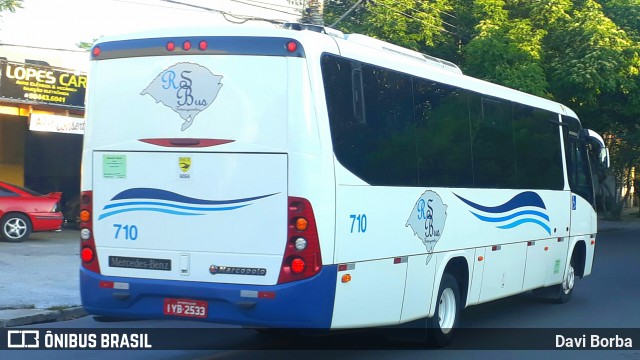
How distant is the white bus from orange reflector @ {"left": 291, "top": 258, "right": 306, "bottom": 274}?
0.01m

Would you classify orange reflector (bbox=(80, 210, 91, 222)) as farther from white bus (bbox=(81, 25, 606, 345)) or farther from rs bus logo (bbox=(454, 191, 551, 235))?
rs bus logo (bbox=(454, 191, 551, 235))

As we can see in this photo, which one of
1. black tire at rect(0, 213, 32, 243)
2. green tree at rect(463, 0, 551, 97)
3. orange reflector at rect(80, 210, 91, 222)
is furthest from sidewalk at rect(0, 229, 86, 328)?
green tree at rect(463, 0, 551, 97)

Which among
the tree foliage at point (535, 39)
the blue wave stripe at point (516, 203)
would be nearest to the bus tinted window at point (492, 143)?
the blue wave stripe at point (516, 203)

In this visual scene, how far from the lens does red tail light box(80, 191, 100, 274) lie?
8.44m

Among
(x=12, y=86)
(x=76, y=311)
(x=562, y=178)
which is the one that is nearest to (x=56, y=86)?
(x=12, y=86)

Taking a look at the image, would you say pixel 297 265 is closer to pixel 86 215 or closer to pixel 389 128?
pixel 389 128

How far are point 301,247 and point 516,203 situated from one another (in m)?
5.42

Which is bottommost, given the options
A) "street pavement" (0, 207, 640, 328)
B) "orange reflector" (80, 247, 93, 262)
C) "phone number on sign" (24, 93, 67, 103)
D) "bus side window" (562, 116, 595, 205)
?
"street pavement" (0, 207, 640, 328)

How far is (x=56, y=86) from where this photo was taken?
22.8 meters

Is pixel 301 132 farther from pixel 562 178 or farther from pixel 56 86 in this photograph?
pixel 56 86

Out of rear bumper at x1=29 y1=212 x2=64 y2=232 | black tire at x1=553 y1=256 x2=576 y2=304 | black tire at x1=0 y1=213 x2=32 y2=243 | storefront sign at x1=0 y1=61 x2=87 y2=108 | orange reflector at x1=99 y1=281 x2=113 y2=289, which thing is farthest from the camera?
storefront sign at x1=0 y1=61 x2=87 y2=108

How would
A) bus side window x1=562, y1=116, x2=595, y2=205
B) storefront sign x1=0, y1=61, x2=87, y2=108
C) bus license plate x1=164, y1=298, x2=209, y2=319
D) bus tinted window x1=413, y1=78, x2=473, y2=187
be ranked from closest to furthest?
bus license plate x1=164, y1=298, x2=209, y2=319 → bus tinted window x1=413, y1=78, x2=473, y2=187 → bus side window x1=562, y1=116, x2=595, y2=205 → storefront sign x1=0, y1=61, x2=87, y2=108

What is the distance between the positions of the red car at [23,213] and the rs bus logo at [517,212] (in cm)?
1255

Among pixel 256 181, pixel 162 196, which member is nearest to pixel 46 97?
pixel 162 196
